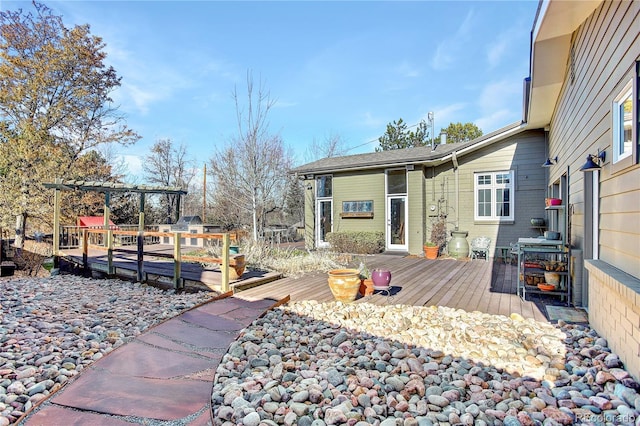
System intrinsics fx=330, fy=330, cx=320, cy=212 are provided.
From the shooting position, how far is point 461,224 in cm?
914

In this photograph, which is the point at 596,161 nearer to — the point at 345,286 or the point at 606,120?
the point at 606,120

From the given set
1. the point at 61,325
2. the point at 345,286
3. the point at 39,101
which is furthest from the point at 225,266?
the point at 39,101

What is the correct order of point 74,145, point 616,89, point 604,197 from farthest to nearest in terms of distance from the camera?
1. point 74,145
2. point 604,197
3. point 616,89

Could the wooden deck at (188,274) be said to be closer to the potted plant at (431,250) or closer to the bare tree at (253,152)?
the bare tree at (253,152)

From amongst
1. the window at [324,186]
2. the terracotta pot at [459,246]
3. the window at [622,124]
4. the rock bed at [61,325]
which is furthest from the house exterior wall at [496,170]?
the rock bed at [61,325]

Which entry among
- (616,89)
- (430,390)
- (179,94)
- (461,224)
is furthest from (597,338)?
(179,94)

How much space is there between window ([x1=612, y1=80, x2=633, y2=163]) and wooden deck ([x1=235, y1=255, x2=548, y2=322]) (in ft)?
6.04

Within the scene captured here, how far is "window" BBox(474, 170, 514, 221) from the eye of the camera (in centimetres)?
855

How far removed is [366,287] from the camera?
15.3ft

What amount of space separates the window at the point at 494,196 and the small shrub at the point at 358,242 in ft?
9.12

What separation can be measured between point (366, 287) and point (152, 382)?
2.96 meters

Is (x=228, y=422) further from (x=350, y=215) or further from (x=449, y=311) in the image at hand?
(x=350, y=215)

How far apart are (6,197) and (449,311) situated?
44.9 feet

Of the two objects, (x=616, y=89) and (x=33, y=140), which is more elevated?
(x=33, y=140)
